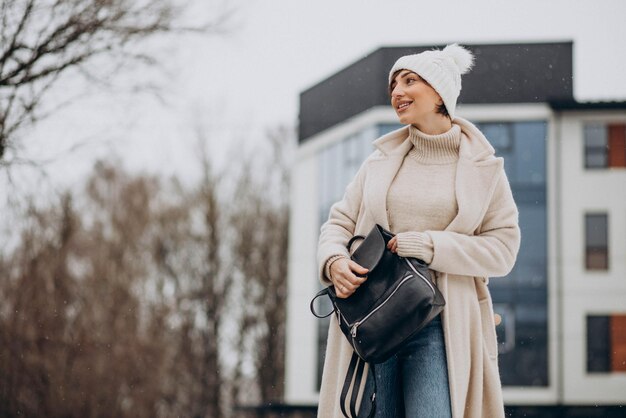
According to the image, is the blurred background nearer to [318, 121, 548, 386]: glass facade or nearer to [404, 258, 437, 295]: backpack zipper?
[318, 121, 548, 386]: glass facade

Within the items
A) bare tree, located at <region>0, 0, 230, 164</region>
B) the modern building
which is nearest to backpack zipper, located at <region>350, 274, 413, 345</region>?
bare tree, located at <region>0, 0, 230, 164</region>

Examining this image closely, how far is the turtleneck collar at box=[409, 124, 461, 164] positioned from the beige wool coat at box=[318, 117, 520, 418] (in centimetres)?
3

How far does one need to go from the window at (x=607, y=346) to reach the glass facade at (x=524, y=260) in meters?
1.98

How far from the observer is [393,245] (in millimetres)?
3443

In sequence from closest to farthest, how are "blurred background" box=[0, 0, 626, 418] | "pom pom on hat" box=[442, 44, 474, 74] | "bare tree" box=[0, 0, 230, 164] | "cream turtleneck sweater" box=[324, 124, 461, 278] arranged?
"cream turtleneck sweater" box=[324, 124, 461, 278], "pom pom on hat" box=[442, 44, 474, 74], "bare tree" box=[0, 0, 230, 164], "blurred background" box=[0, 0, 626, 418]

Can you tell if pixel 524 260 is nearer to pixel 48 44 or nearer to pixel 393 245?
pixel 48 44

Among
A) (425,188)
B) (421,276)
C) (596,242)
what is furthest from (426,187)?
(596,242)

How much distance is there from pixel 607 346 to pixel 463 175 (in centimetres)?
3313

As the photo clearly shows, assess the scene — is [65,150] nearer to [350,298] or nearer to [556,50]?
[556,50]

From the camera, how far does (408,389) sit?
3.51m

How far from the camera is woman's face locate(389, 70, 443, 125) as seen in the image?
11.8 ft

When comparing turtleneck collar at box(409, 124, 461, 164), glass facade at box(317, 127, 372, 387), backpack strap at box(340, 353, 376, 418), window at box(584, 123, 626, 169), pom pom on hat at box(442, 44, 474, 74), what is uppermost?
window at box(584, 123, 626, 169)

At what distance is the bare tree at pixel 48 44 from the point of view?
832cm

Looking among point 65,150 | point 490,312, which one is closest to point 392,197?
point 490,312
